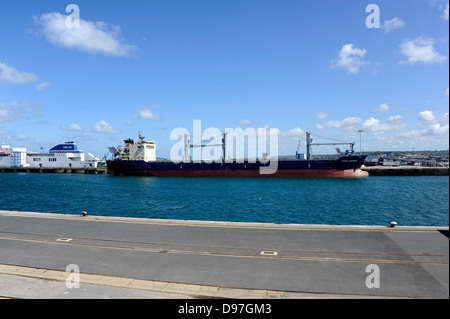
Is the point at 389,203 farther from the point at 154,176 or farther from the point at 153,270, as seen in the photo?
the point at 154,176

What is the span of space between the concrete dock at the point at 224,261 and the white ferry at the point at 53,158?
114 m

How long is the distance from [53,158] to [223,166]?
83.8 meters

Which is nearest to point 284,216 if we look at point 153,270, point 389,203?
point 389,203

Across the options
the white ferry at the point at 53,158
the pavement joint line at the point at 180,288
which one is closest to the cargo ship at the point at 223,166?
the white ferry at the point at 53,158

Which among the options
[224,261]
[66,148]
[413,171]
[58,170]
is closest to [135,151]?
[58,170]

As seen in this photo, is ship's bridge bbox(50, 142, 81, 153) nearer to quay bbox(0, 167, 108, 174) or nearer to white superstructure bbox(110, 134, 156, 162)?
quay bbox(0, 167, 108, 174)

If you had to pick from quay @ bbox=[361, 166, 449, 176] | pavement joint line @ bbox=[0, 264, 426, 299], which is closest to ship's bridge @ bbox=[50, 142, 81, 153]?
quay @ bbox=[361, 166, 449, 176]

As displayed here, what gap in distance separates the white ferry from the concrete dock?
374ft

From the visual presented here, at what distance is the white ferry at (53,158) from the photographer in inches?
4540

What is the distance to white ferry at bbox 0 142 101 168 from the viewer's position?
378 feet

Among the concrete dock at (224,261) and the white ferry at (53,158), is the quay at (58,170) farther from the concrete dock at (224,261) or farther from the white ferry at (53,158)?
the concrete dock at (224,261)

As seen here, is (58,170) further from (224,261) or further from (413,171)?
(413,171)

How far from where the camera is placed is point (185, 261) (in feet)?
30.0
